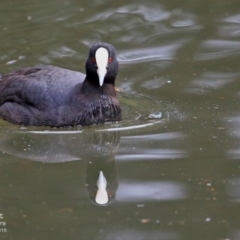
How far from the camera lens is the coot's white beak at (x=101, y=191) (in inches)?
211

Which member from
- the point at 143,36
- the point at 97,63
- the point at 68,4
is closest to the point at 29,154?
the point at 97,63

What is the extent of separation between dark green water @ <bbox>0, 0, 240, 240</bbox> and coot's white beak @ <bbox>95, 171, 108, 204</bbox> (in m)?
0.05

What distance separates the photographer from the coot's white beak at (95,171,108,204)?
5.36 m

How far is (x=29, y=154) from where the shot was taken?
6.40 metres

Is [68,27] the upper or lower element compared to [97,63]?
lower

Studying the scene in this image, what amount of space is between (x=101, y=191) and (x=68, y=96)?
6.27 feet

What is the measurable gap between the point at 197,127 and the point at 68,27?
380 centimetres

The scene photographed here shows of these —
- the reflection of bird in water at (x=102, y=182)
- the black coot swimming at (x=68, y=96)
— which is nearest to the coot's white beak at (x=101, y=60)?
the black coot swimming at (x=68, y=96)

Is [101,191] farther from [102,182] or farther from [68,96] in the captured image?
[68,96]

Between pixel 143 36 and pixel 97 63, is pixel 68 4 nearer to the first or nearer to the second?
pixel 143 36

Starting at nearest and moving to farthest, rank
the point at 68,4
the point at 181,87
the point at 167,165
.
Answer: the point at 167,165 < the point at 181,87 < the point at 68,4

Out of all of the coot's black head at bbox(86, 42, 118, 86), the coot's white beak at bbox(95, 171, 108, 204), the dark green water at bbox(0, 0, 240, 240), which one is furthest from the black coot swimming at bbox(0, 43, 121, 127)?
the coot's white beak at bbox(95, 171, 108, 204)

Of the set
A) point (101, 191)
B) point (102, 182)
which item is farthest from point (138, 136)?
point (101, 191)

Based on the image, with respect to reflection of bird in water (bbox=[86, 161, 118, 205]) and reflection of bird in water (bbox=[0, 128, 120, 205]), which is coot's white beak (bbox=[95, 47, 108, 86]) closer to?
reflection of bird in water (bbox=[0, 128, 120, 205])
